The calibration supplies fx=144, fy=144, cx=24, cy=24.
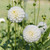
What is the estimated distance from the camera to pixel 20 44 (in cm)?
105

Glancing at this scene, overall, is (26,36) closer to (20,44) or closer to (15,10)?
(15,10)

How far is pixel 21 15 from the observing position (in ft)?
2.42

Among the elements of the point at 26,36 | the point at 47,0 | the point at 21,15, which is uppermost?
the point at 21,15

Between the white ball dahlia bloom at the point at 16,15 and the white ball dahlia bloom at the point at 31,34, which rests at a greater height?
the white ball dahlia bloom at the point at 16,15

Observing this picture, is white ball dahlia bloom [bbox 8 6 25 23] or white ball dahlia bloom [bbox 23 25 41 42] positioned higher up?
white ball dahlia bloom [bbox 8 6 25 23]

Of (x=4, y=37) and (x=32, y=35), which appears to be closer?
(x=32, y=35)

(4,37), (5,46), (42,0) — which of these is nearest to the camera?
(5,46)

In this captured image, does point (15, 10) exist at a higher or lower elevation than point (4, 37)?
higher

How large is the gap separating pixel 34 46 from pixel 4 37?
1.13 ft

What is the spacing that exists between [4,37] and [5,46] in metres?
0.27

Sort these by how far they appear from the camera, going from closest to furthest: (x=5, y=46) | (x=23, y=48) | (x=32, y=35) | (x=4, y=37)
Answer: (x=32, y=35), (x=5, y=46), (x=23, y=48), (x=4, y=37)

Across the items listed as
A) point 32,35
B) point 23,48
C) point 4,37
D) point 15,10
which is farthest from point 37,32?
point 4,37

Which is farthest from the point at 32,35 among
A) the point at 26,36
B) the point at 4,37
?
the point at 4,37

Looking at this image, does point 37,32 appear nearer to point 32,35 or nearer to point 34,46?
point 32,35
